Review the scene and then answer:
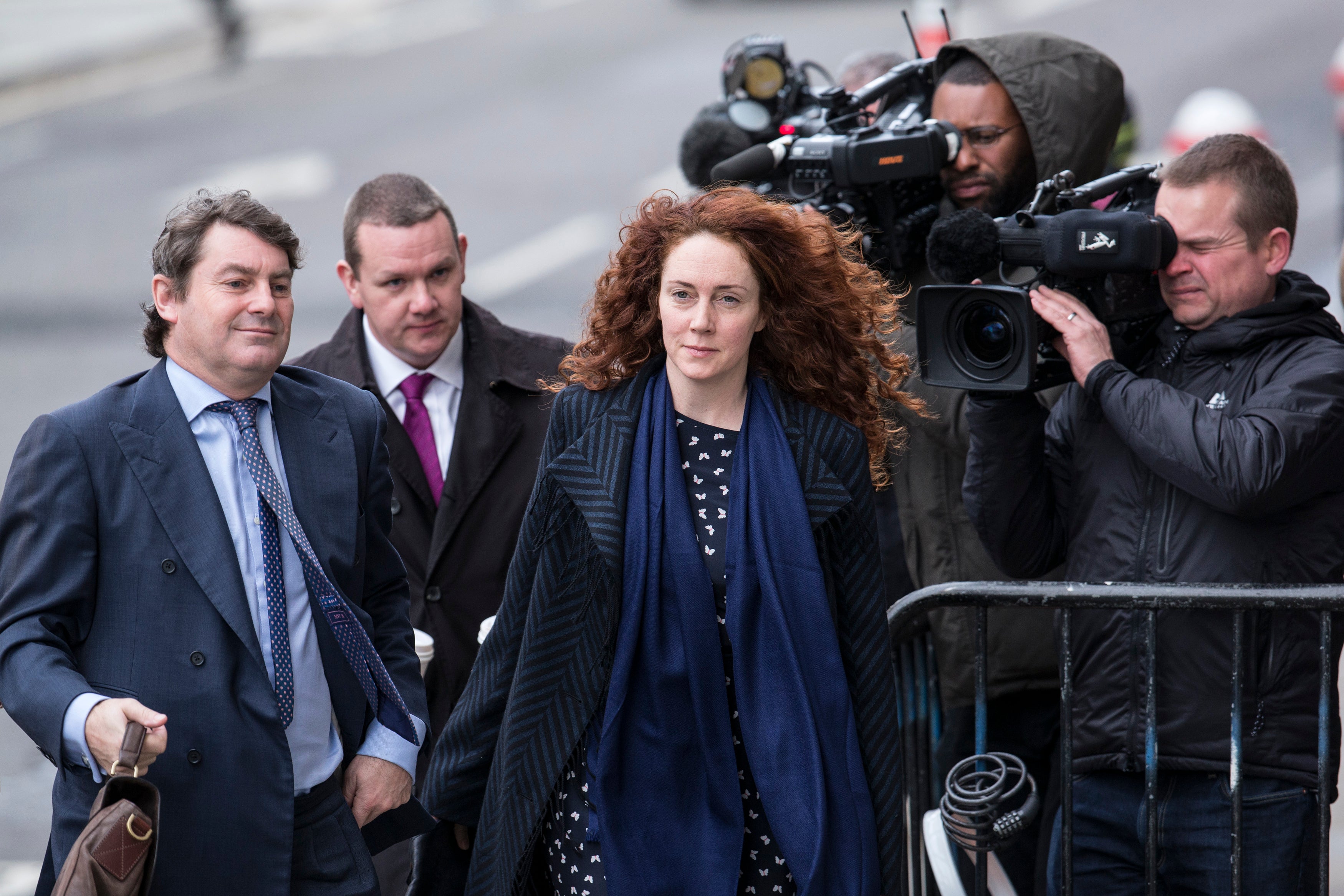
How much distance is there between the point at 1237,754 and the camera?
132 inches

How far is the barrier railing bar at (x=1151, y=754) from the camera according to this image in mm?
3430

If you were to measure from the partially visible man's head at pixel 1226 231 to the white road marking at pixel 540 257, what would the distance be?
8.12 metres

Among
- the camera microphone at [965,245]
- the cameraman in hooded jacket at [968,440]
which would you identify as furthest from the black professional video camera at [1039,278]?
the cameraman in hooded jacket at [968,440]

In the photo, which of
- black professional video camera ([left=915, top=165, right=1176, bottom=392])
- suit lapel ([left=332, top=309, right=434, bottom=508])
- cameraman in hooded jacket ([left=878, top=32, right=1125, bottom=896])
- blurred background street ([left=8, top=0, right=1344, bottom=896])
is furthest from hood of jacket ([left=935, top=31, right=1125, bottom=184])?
blurred background street ([left=8, top=0, right=1344, bottom=896])

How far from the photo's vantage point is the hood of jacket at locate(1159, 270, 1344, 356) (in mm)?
3555

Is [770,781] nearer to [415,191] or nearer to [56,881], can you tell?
[56,881]

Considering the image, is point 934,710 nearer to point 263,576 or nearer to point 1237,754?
point 1237,754

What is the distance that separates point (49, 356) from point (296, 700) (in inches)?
320

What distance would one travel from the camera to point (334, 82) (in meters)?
16.0

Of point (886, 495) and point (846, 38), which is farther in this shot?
point (846, 38)

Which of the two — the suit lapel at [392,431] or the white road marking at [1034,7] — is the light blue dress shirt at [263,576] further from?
the white road marking at [1034,7]

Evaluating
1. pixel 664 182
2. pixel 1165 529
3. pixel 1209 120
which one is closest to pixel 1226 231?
pixel 1165 529

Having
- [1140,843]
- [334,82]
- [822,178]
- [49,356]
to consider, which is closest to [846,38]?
[334,82]

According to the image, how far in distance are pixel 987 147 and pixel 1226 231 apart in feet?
2.86
